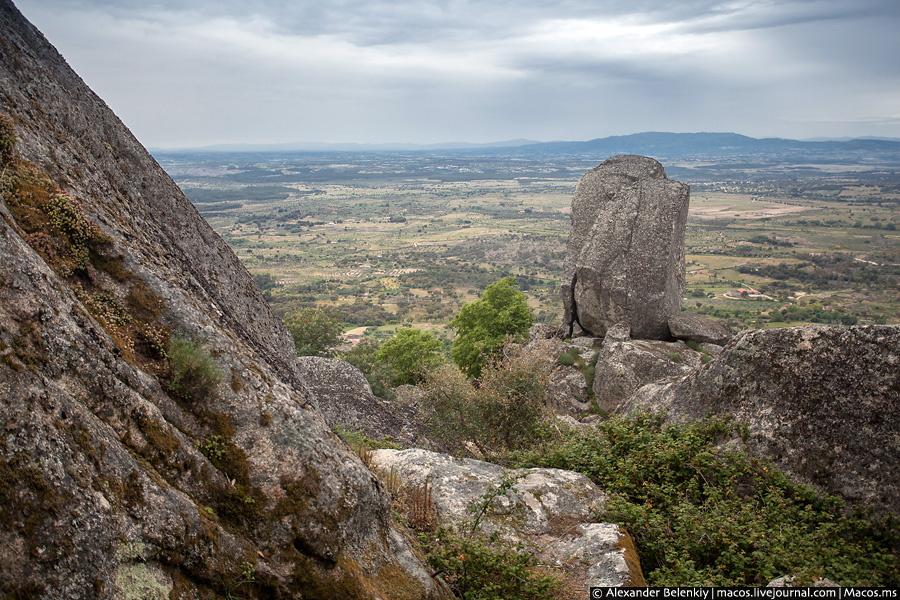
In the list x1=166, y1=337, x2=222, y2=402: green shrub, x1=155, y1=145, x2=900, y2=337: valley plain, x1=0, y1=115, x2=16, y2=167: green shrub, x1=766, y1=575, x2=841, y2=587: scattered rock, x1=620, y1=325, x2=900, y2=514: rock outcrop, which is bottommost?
x1=155, y1=145, x2=900, y2=337: valley plain

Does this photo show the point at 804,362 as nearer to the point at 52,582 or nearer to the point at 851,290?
the point at 52,582

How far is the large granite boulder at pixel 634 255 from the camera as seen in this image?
2541cm

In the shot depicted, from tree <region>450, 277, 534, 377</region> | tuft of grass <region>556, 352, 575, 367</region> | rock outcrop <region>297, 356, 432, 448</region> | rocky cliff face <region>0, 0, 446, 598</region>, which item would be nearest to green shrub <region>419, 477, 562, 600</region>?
rocky cliff face <region>0, 0, 446, 598</region>

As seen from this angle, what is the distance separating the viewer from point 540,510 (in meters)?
9.35

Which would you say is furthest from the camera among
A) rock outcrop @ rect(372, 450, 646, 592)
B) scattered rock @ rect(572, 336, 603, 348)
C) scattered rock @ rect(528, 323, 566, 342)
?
scattered rock @ rect(528, 323, 566, 342)

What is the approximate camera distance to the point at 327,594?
5.44 m

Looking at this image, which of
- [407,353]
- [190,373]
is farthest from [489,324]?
[190,373]

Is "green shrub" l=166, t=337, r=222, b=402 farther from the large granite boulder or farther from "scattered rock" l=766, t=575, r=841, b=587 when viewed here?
the large granite boulder

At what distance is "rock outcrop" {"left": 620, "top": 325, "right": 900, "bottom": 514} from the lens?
29.3ft

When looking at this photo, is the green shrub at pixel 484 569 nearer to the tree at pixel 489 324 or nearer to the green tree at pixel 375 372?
the green tree at pixel 375 372

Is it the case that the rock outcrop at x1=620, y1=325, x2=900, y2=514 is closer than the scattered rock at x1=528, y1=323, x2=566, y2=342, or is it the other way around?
the rock outcrop at x1=620, y1=325, x2=900, y2=514

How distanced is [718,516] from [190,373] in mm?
8047

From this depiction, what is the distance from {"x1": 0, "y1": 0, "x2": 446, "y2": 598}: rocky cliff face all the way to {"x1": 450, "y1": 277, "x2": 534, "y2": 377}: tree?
24759 mm

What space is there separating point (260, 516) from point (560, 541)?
5203 millimetres
